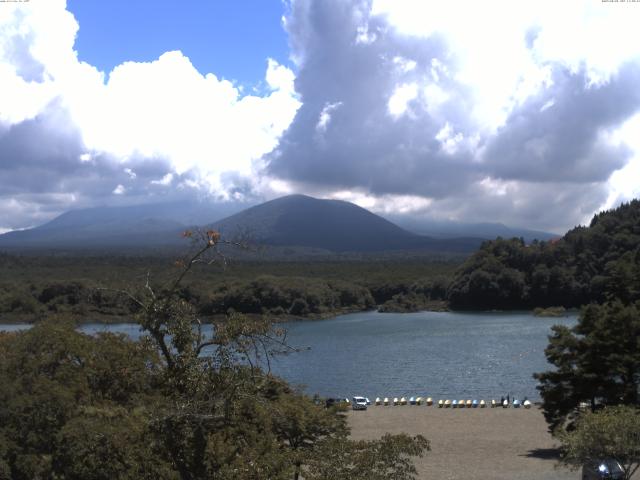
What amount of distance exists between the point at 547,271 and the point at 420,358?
137 feet

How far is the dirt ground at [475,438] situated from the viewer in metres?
18.9

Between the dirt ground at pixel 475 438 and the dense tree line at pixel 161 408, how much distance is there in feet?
26.6

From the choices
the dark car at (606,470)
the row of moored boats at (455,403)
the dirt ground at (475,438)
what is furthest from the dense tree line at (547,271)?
the dark car at (606,470)

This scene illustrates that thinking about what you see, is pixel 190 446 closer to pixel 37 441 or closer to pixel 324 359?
pixel 37 441

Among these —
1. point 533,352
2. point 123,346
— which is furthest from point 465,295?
point 123,346

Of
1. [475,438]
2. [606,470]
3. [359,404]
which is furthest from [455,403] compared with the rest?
[606,470]

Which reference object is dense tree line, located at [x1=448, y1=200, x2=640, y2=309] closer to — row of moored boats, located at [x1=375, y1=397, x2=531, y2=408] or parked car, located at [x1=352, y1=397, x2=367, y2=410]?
row of moored boats, located at [x1=375, y1=397, x2=531, y2=408]

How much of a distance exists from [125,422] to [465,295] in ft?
257

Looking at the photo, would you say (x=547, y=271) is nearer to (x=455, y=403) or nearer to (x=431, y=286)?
(x=431, y=286)

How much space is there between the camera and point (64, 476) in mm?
10352

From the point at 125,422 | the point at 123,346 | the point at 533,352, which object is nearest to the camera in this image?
the point at 125,422

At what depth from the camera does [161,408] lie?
754 centimetres

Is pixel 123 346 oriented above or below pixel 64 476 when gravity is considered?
above

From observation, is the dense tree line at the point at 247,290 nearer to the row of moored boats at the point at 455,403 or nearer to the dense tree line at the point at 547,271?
the dense tree line at the point at 547,271
